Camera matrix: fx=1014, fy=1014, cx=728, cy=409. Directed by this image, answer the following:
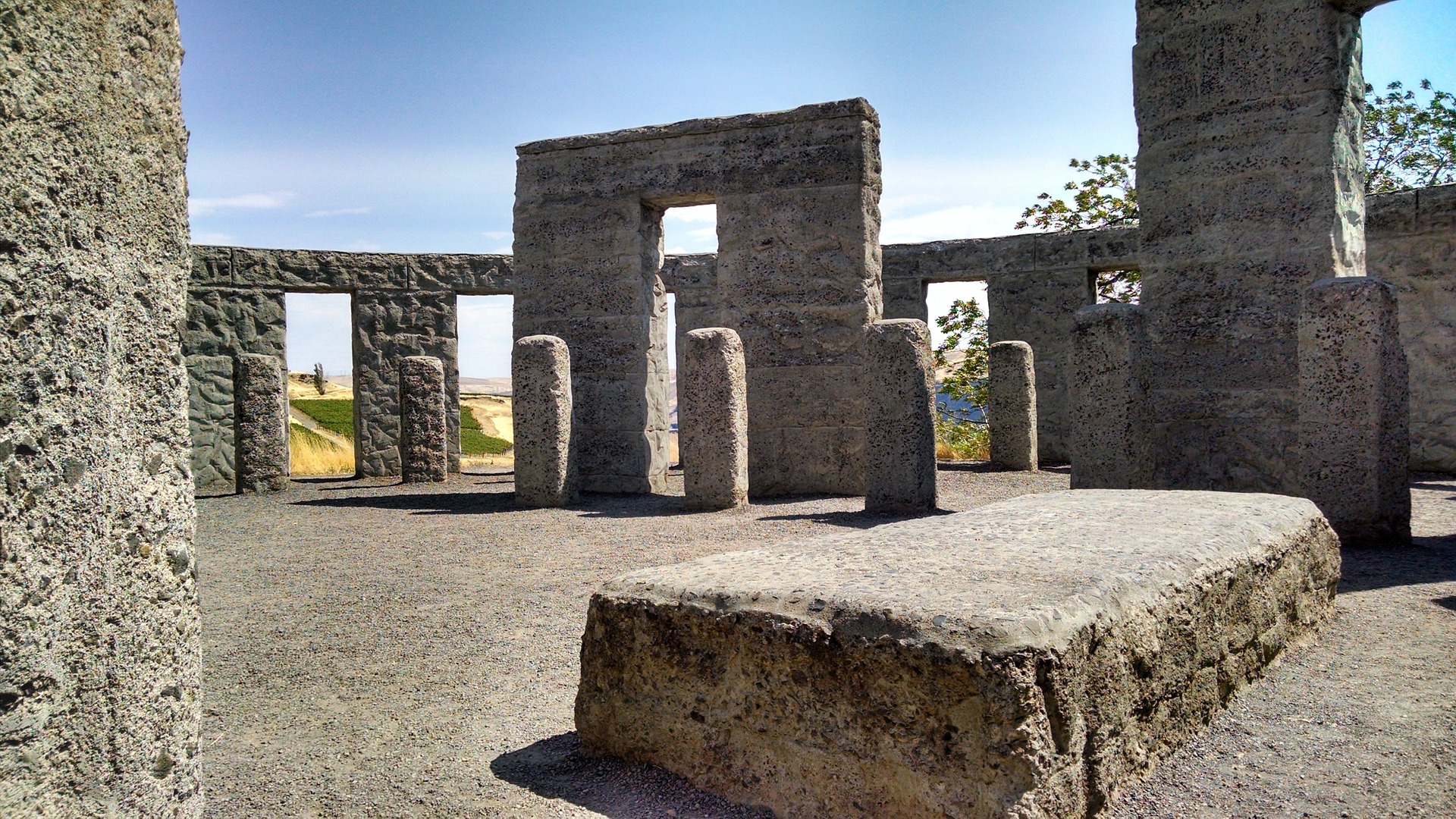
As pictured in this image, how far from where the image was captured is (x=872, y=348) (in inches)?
290

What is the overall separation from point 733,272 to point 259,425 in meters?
5.49

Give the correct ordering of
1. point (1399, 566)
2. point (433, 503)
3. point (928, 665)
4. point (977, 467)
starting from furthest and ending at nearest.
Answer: point (977, 467) → point (433, 503) → point (1399, 566) → point (928, 665)

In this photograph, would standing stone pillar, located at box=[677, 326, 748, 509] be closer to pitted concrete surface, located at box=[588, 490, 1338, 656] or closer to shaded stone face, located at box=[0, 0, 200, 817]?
pitted concrete surface, located at box=[588, 490, 1338, 656]

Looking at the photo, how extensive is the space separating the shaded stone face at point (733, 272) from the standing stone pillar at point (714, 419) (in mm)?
897

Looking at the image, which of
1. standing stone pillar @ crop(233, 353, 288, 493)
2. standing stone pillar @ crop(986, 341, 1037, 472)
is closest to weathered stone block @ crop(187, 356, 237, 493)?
standing stone pillar @ crop(233, 353, 288, 493)

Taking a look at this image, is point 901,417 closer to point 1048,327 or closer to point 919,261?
point 1048,327

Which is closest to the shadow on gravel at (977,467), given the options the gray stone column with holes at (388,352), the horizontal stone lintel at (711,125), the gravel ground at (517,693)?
the horizontal stone lintel at (711,125)

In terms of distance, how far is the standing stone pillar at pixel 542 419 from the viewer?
859cm

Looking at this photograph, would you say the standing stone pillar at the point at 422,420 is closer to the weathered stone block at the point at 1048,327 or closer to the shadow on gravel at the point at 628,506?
the shadow on gravel at the point at 628,506

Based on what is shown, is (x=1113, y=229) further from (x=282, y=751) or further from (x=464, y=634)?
(x=282, y=751)

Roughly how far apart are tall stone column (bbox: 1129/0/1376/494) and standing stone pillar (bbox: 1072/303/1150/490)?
12.1 inches

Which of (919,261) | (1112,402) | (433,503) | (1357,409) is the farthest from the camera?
(919,261)

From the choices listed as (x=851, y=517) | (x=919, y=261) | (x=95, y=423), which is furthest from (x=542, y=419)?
(x=95, y=423)

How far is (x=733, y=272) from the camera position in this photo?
9.12 metres
